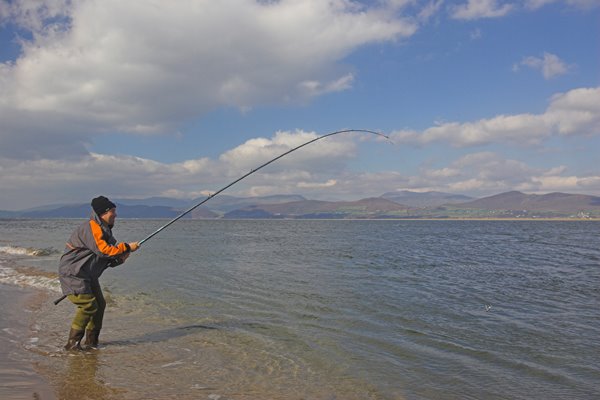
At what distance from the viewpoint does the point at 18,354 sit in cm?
730

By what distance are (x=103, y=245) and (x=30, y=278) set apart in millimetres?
12270

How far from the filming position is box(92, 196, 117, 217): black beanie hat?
24.0ft

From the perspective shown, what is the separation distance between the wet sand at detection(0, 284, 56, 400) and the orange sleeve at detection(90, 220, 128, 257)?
2.01 meters

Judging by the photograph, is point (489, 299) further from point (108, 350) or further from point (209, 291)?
point (108, 350)

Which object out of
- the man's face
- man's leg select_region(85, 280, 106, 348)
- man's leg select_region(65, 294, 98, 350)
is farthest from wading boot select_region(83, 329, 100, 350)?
the man's face

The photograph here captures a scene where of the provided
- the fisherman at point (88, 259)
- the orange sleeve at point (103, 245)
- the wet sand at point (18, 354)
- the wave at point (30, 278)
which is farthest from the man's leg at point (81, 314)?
the wave at point (30, 278)

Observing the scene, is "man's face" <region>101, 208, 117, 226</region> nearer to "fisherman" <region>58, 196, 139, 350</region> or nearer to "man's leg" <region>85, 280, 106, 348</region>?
"fisherman" <region>58, 196, 139, 350</region>

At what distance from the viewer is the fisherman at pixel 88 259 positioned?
23.5 ft

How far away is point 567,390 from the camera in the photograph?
6754 millimetres

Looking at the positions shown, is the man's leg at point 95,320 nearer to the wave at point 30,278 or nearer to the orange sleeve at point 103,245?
the orange sleeve at point 103,245

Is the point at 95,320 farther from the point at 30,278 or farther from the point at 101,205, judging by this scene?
the point at 30,278

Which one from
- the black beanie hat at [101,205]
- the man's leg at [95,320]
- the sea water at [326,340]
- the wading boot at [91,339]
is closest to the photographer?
the sea water at [326,340]

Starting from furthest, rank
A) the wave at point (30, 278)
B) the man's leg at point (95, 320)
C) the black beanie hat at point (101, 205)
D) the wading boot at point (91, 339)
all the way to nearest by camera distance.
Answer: the wave at point (30, 278) < the wading boot at point (91, 339) < the man's leg at point (95, 320) < the black beanie hat at point (101, 205)

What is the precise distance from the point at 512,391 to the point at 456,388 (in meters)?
0.87
